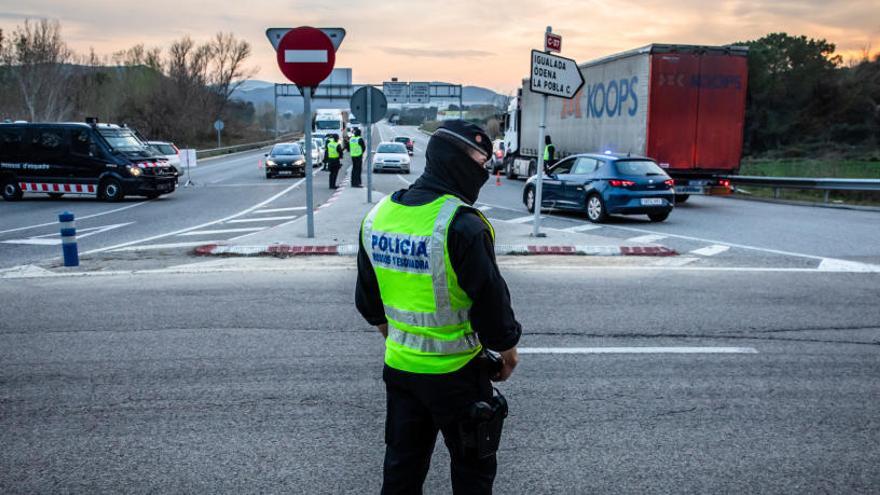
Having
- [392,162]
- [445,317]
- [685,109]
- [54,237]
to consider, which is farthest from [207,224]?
[392,162]

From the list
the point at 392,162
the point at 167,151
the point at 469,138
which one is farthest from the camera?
the point at 392,162

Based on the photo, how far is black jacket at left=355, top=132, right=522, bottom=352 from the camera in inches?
102

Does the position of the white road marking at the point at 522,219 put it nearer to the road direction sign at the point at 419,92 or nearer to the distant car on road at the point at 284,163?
the distant car on road at the point at 284,163

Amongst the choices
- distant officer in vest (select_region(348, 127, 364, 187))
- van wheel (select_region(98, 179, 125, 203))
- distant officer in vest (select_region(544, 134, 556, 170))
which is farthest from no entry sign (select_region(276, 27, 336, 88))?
distant officer in vest (select_region(544, 134, 556, 170))

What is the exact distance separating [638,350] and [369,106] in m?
11.9

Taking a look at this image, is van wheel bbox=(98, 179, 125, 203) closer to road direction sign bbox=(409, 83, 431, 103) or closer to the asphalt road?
the asphalt road

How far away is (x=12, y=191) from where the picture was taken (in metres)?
21.4

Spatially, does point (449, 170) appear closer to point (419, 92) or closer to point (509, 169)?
point (509, 169)

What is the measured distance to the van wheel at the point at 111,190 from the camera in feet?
68.3

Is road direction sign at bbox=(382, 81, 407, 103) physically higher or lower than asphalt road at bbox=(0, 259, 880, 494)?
higher

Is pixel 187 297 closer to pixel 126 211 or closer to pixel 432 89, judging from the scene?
pixel 126 211

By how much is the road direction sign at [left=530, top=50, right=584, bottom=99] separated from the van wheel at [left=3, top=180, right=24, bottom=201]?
16.6m

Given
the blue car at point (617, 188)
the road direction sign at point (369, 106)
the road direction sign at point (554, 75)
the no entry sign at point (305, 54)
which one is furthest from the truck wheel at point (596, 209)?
the no entry sign at point (305, 54)

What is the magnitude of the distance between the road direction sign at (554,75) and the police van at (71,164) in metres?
13.3
